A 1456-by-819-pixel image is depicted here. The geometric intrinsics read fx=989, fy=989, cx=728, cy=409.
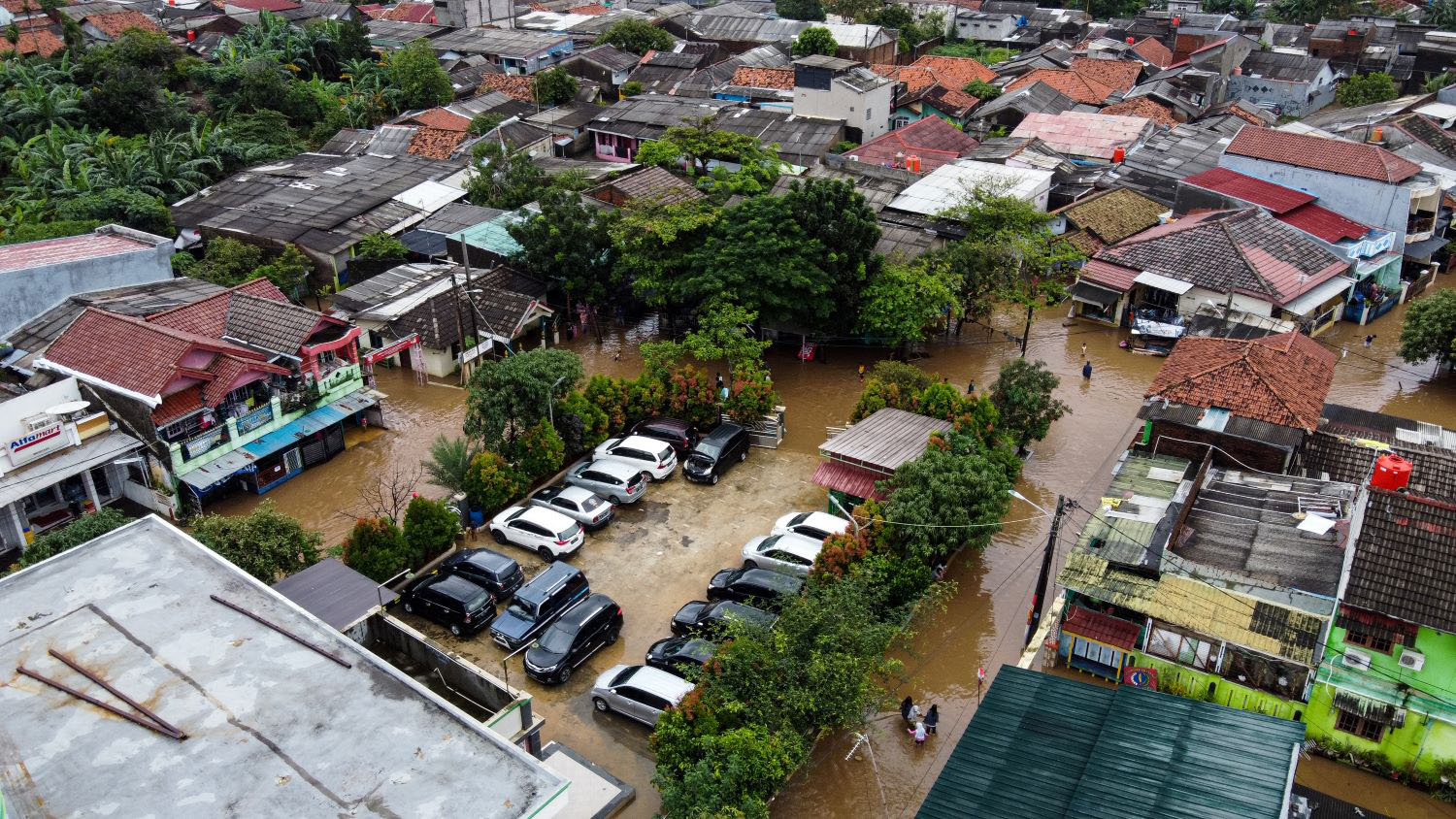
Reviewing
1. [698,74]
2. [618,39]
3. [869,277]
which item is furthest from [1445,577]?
[618,39]

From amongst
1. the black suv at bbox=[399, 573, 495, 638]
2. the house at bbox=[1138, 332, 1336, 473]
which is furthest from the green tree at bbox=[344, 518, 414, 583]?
→ the house at bbox=[1138, 332, 1336, 473]

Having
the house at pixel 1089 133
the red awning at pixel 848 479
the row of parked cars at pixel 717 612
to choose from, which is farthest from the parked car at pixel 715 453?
the house at pixel 1089 133

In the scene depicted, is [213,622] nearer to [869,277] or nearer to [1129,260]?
[869,277]

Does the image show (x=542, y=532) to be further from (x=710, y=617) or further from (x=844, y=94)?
(x=844, y=94)

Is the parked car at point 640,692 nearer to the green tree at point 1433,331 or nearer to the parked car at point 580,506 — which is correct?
the parked car at point 580,506

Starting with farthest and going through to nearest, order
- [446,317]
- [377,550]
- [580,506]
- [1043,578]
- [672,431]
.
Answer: [446,317]
[672,431]
[580,506]
[377,550]
[1043,578]

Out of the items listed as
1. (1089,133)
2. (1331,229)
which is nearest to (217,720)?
(1331,229)

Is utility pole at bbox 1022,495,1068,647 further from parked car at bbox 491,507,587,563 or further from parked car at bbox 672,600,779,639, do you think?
parked car at bbox 491,507,587,563
